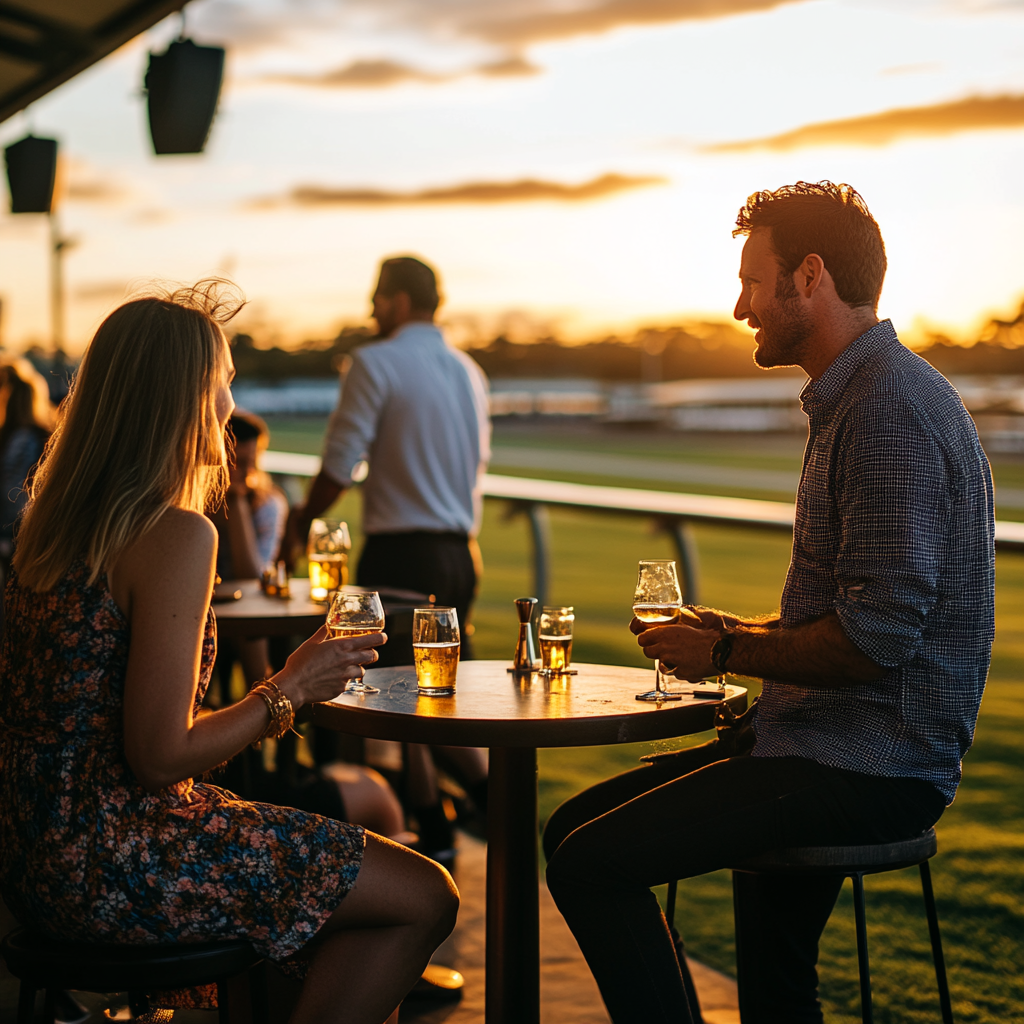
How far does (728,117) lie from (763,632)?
2.56m

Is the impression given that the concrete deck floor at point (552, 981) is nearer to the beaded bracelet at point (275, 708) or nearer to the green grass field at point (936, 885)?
the green grass field at point (936, 885)

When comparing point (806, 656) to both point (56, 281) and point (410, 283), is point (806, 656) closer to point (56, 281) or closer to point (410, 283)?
point (410, 283)

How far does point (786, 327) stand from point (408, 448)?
7.28ft

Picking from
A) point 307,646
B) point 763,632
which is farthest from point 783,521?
point 307,646

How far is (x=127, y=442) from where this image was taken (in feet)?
6.01

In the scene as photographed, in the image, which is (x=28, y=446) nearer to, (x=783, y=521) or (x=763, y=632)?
(x=783, y=521)

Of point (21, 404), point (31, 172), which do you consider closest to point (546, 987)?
point (21, 404)

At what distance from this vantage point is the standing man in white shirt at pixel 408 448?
166 inches

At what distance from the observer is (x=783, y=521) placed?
5789mm

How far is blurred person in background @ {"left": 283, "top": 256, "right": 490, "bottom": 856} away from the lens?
4.21 meters

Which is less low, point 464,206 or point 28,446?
point 464,206

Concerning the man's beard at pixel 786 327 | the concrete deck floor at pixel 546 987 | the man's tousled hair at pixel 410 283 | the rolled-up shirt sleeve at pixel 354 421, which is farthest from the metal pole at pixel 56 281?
the man's beard at pixel 786 327

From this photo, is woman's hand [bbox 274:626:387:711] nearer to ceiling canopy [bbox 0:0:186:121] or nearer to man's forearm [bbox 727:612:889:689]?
man's forearm [bbox 727:612:889:689]

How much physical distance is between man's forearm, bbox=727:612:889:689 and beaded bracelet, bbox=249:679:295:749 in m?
0.76
